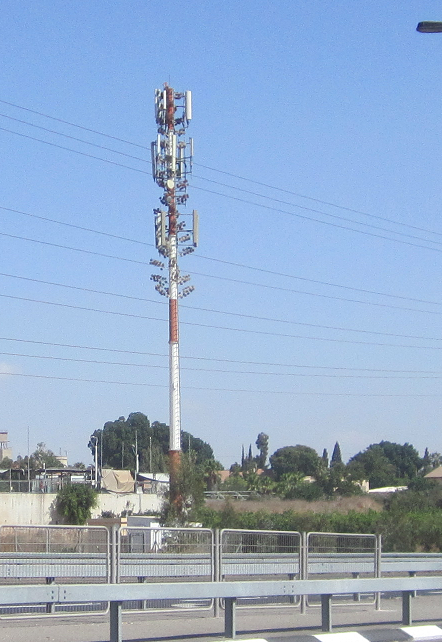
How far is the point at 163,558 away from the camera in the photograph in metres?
14.8

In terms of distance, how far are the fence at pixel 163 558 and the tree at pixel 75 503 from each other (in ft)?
143

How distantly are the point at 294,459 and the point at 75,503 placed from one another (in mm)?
107600

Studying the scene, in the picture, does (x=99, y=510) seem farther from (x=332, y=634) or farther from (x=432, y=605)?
(x=332, y=634)

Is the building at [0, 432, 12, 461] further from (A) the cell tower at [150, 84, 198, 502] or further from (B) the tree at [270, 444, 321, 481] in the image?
(A) the cell tower at [150, 84, 198, 502]

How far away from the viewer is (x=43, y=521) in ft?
195

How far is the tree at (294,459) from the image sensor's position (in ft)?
529

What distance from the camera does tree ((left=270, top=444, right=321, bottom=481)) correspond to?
161375mm

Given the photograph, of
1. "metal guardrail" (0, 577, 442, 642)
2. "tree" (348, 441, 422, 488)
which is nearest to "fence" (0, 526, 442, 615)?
"metal guardrail" (0, 577, 442, 642)

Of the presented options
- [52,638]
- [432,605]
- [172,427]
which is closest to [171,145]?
[172,427]

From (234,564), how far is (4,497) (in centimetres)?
4568

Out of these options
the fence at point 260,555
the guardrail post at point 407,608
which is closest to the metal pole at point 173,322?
the fence at point 260,555

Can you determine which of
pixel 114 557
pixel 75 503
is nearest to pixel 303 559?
pixel 114 557

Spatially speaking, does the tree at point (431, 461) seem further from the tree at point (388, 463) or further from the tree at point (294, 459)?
the tree at point (294, 459)

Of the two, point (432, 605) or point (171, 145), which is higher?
point (171, 145)
